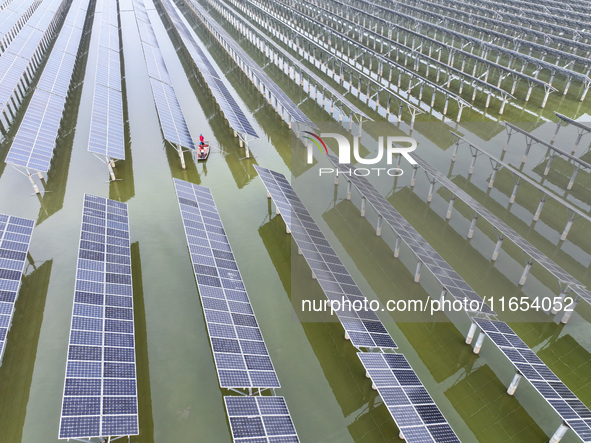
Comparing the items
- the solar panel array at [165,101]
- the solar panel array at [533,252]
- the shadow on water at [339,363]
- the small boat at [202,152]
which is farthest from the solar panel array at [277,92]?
the shadow on water at [339,363]

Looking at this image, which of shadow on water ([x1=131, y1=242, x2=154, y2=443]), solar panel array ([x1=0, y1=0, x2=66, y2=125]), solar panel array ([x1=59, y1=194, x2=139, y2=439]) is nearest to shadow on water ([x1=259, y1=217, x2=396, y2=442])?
shadow on water ([x1=131, y1=242, x2=154, y2=443])

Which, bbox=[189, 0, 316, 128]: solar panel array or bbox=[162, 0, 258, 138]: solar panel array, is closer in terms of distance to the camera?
bbox=[162, 0, 258, 138]: solar panel array

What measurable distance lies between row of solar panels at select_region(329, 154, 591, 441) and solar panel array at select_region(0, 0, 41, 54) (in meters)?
56.5

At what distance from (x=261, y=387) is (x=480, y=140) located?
1171 inches

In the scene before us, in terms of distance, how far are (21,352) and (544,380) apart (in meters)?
21.4

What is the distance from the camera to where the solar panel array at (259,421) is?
13.0 metres

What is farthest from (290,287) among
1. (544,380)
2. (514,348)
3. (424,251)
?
(544,380)

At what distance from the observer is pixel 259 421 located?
44.2 feet

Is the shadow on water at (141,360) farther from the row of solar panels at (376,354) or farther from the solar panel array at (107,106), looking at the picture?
the solar panel array at (107,106)

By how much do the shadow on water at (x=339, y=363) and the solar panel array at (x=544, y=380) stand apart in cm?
535

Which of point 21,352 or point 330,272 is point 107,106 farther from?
point 330,272

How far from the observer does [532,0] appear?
223 ft

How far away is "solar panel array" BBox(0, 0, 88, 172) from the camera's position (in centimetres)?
2667

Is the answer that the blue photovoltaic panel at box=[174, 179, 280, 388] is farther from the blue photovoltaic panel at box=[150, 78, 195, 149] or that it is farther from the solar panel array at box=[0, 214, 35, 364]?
the solar panel array at box=[0, 214, 35, 364]
